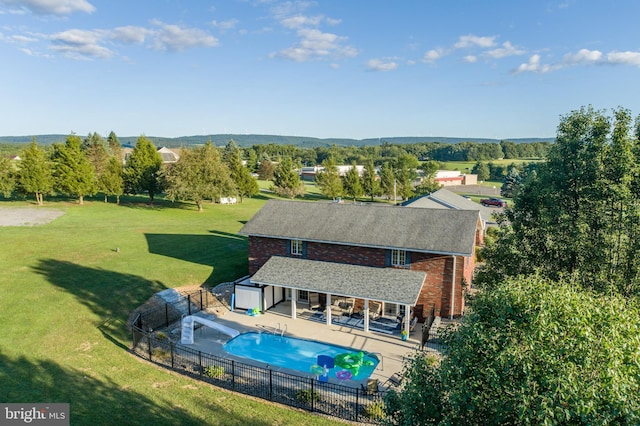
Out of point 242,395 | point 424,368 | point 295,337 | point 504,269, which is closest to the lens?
point 424,368

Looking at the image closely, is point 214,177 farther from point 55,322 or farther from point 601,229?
point 601,229

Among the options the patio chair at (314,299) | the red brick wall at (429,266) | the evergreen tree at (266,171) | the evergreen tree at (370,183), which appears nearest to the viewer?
the red brick wall at (429,266)

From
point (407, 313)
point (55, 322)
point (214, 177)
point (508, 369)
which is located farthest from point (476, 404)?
point (214, 177)

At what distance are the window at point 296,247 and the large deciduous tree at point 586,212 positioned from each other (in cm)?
1283

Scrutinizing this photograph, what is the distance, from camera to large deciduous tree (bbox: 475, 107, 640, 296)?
63.6 ft

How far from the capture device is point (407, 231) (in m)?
27.7

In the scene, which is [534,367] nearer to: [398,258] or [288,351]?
[288,351]

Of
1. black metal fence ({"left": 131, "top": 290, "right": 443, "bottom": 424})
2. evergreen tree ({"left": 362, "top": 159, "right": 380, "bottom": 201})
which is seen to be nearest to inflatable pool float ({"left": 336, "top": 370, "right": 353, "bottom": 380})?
black metal fence ({"left": 131, "top": 290, "right": 443, "bottom": 424})

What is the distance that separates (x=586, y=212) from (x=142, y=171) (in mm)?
60992

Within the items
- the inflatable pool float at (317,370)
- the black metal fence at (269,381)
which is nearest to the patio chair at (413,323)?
the black metal fence at (269,381)

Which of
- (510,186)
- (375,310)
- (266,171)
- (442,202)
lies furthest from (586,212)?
(266,171)

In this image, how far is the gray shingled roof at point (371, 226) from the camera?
86.6ft

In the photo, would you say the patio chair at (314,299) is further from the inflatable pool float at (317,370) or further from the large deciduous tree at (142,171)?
the large deciduous tree at (142,171)

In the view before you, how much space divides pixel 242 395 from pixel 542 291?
44.7 ft
